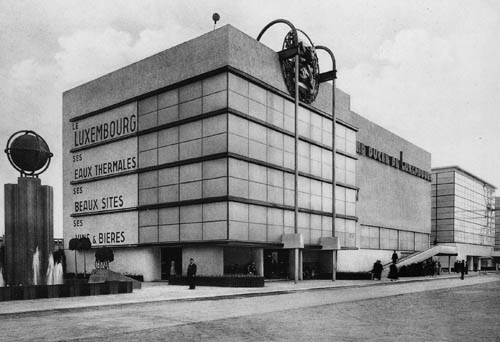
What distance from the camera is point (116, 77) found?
150 ft

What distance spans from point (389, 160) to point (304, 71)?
22.0 metres

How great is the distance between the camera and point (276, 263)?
44.0 meters

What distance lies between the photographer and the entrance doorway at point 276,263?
43.4 m

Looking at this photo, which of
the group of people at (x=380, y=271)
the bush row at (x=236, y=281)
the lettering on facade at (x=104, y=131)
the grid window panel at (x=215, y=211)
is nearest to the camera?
the bush row at (x=236, y=281)

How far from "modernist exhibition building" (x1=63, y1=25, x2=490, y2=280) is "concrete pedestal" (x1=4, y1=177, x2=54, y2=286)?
1344 cm

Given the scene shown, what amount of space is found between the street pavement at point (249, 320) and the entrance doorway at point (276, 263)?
21.6 m

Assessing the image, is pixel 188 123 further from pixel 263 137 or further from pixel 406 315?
pixel 406 315

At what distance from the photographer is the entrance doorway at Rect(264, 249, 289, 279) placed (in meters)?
43.4

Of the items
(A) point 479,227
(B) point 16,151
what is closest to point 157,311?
(B) point 16,151

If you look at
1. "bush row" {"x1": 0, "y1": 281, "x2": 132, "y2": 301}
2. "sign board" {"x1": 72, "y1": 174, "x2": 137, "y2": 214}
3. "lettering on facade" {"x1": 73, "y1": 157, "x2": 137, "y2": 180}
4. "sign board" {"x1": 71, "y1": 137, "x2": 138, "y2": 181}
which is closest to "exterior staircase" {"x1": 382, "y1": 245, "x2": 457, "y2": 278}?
"sign board" {"x1": 72, "y1": 174, "x2": 137, "y2": 214}

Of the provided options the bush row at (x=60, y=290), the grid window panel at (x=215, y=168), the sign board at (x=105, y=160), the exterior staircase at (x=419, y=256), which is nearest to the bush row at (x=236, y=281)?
the grid window panel at (x=215, y=168)

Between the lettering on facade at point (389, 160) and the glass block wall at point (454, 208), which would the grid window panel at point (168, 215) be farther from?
the glass block wall at point (454, 208)

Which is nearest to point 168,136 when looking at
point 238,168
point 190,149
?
point 190,149

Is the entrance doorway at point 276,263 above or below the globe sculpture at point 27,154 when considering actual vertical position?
below
